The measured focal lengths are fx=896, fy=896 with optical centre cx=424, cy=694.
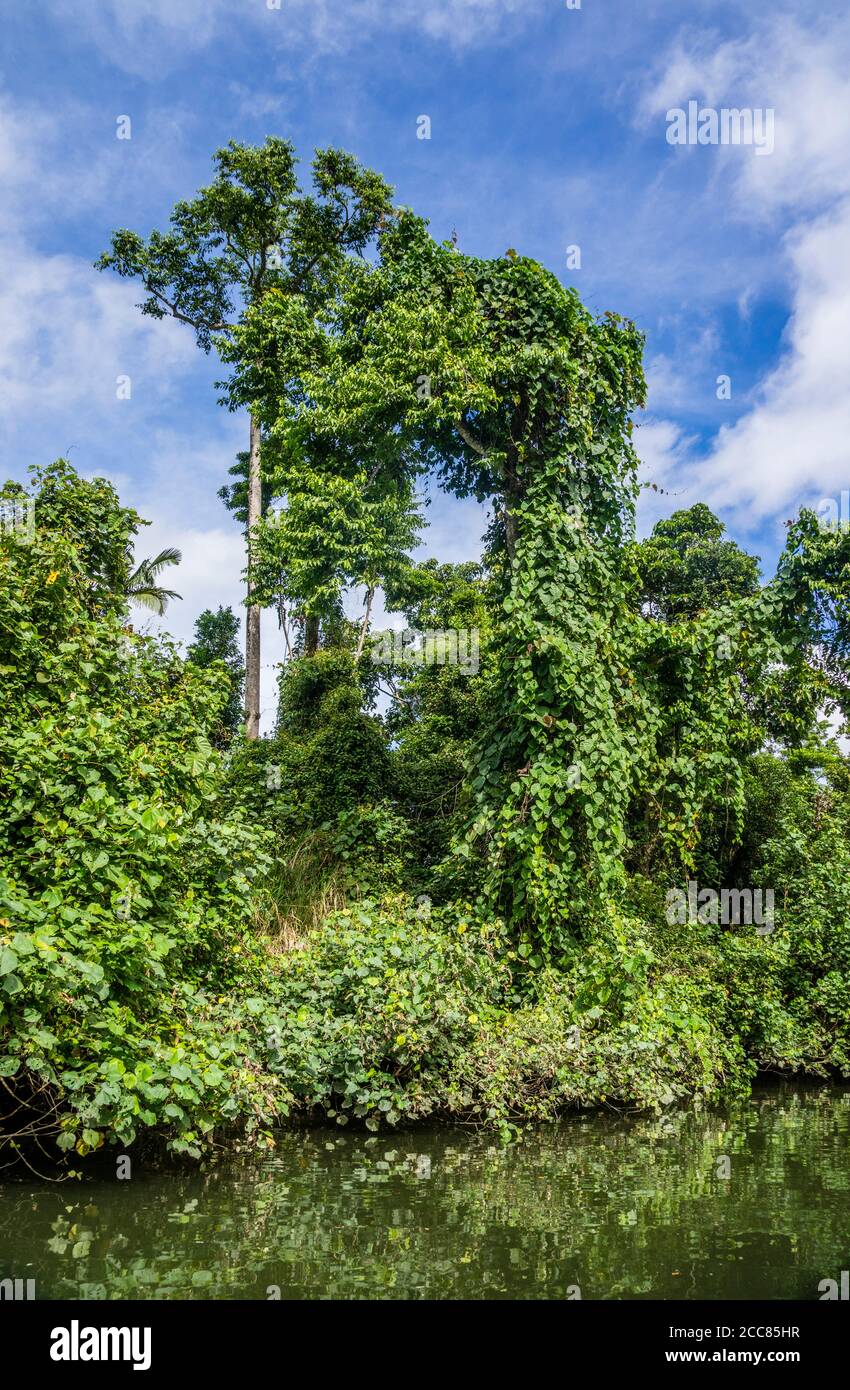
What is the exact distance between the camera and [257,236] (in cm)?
2042

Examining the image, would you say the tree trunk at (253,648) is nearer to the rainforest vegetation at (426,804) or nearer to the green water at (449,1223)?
the rainforest vegetation at (426,804)

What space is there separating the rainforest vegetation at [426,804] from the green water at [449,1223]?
0.38 m

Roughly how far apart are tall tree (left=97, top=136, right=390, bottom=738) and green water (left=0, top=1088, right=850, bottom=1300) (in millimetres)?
16562

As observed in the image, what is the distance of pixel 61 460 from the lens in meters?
10.1

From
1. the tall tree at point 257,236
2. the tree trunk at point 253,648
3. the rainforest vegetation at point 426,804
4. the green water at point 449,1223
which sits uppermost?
the tall tree at point 257,236

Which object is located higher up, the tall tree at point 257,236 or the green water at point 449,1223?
the tall tree at point 257,236

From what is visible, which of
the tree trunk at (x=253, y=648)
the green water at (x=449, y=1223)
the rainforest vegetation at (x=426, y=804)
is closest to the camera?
the green water at (x=449, y=1223)

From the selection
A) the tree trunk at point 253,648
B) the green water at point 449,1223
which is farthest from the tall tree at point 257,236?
the green water at point 449,1223

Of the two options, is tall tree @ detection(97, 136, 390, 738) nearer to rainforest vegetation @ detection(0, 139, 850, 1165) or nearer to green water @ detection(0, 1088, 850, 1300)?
rainforest vegetation @ detection(0, 139, 850, 1165)

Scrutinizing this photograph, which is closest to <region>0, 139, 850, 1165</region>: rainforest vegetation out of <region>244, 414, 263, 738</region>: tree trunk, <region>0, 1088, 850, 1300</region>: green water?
<region>0, 1088, 850, 1300</region>: green water

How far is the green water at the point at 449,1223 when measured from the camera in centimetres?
356

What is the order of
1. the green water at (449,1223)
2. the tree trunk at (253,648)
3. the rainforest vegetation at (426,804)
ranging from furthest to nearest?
1. the tree trunk at (253,648)
2. the rainforest vegetation at (426,804)
3. the green water at (449,1223)

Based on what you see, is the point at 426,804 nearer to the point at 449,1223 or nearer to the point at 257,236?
the point at 449,1223

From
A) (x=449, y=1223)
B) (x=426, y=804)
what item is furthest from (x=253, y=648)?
(x=449, y=1223)
